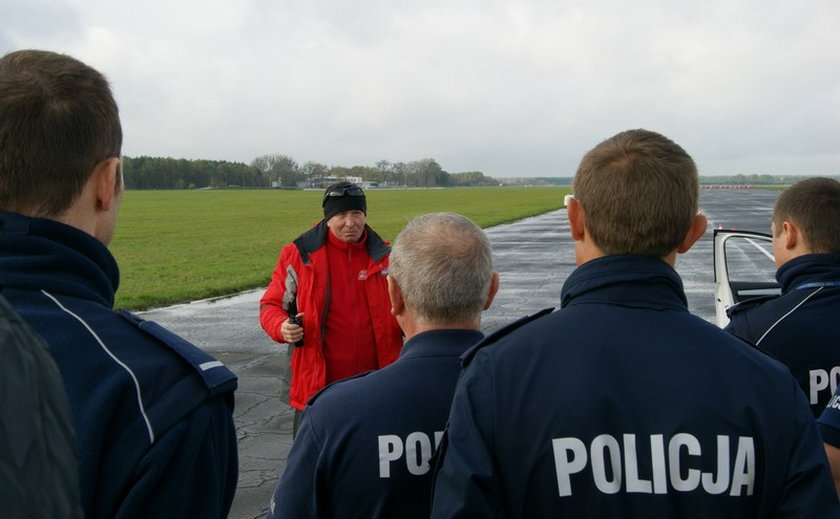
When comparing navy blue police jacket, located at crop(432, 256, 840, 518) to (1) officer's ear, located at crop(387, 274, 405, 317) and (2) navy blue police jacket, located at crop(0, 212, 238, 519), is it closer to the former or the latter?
(2) navy blue police jacket, located at crop(0, 212, 238, 519)

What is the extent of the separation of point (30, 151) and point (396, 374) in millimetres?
1165

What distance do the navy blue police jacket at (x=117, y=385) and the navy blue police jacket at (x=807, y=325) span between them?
218 centimetres

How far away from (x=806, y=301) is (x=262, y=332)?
9347 mm

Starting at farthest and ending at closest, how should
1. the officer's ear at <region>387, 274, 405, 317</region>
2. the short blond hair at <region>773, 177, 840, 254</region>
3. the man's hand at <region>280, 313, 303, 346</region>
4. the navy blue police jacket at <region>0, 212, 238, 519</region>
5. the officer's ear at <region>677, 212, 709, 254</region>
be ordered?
the man's hand at <region>280, 313, 303, 346</region>
the short blond hair at <region>773, 177, 840, 254</region>
the officer's ear at <region>387, 274, 405, 317</region>
the officer's ear at <region>677, 212, 709, 254</region>
the navy blue police jacket at <region>0, 212, 238, 519</region>

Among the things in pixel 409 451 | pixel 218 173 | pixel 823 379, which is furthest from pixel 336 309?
pixel 218 173

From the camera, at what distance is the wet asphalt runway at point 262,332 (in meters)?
5.99

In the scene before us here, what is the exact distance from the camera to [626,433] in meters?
1.77

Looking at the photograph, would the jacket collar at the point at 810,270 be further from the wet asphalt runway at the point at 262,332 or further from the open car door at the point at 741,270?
the wet asphalt runway at the point at 262,332

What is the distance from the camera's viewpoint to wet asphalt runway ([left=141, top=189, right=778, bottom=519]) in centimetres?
599

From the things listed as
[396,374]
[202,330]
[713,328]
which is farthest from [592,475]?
[202,330]

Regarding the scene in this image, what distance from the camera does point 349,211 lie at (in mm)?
4902

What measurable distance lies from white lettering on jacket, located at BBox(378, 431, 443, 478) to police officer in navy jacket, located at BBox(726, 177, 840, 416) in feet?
4.84

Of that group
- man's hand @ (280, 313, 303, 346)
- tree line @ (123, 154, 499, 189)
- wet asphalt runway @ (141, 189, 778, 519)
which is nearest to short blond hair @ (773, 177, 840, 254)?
man's hand @ (280, 313, 303, 346)

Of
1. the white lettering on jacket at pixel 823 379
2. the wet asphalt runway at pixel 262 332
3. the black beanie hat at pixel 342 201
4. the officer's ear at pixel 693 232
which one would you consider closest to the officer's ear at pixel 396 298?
the officer's ear at pixel 693 232
